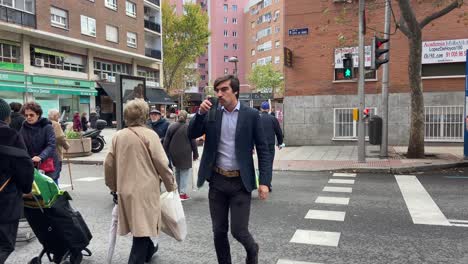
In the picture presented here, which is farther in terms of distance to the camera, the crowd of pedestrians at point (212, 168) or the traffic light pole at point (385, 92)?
the traffic light pole at point (385, 92)

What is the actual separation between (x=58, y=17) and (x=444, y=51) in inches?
962

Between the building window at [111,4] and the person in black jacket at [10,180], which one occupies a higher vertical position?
the building window at [111,4]

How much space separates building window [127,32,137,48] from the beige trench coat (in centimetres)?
3424

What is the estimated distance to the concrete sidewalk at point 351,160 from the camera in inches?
430

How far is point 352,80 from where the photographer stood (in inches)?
672

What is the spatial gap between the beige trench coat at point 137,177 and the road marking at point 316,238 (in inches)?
82.4

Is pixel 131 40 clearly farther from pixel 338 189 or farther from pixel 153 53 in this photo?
pixel 338 189

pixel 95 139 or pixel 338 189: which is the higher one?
pixel 95 139

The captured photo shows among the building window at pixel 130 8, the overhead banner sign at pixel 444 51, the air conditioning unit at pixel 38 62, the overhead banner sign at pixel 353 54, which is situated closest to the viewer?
the overhead banner sign at pixel 444 51

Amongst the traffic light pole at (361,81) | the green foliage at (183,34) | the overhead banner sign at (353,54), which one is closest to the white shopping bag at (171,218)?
the traffic light pole at (361,81)

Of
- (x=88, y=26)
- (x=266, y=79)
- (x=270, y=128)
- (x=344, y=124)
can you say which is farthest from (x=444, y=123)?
(x=266, y=79)

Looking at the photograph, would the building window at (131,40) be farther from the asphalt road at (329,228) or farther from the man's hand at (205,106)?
the man's hand at (205,106)

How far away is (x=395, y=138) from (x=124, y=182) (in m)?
15.2

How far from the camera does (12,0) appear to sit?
25.1m
